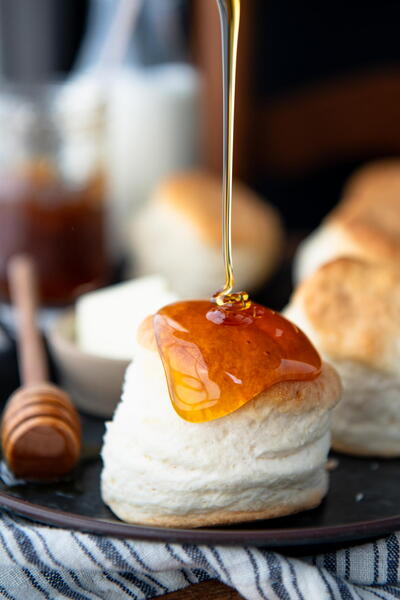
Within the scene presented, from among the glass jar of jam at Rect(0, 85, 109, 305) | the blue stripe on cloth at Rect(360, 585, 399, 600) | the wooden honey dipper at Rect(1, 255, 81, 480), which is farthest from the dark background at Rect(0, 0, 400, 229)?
the blue stripe on cloth at Rect(360, 585, 399, 600)

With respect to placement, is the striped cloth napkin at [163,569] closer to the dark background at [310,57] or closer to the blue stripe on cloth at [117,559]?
the blue stripe on cloth at [117,559]

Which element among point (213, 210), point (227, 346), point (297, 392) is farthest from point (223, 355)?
point (213, 210)

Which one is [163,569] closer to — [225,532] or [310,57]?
[225,532]

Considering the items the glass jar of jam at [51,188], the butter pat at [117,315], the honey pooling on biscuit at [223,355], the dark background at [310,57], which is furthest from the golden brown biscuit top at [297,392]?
the dark background at [310,57]

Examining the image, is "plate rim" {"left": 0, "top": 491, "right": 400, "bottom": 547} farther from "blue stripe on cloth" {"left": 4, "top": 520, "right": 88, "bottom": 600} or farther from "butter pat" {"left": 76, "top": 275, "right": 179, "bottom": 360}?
"butter pat" {"left": 76, "top": 275, "right": 179, "bottom": 360}

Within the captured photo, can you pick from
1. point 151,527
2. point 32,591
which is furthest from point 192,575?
point 32,591
